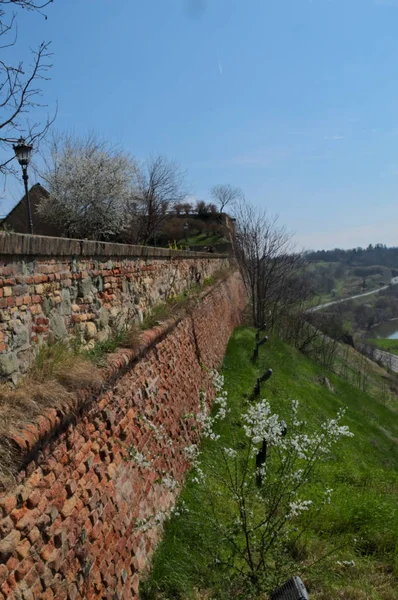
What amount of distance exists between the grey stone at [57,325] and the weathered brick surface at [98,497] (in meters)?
0.55

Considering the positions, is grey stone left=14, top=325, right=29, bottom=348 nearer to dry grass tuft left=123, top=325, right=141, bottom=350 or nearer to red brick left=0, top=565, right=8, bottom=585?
red brick left=0, top=565, right=8, bottom=585

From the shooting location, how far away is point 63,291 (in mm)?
3535

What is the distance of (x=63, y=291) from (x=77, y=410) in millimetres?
987

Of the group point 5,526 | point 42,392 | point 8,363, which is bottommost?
point 5,526

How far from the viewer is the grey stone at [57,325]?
11.0 feet

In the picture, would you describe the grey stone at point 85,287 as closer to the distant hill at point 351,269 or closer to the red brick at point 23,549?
the red brick at point 23,549

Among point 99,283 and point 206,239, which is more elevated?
point 206,239

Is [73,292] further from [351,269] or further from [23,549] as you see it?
[351,269]

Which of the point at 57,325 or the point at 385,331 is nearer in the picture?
the point at 57,325

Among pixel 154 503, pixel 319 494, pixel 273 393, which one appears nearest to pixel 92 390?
pixel 154 503

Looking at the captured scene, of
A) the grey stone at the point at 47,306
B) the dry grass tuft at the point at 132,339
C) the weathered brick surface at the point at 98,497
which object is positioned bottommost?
the weathered brick surface at the point at 98,497

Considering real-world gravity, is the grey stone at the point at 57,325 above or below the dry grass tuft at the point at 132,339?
above

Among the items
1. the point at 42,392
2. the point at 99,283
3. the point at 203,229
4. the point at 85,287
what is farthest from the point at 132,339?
the point at 203,229

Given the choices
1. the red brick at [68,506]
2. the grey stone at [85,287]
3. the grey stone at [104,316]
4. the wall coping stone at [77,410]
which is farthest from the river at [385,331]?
the red brick at [68,506]
